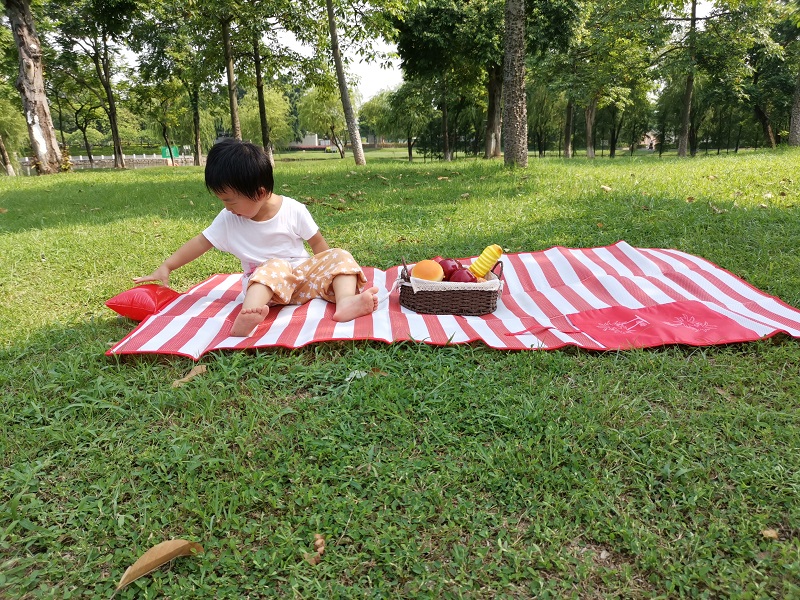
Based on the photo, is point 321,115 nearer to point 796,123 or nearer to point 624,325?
point 796,123

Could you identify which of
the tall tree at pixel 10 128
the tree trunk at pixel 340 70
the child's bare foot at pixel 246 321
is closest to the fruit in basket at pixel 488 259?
the child's bare foot at pixel 246 321

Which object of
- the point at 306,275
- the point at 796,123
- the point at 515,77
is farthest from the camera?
the point at 796,123

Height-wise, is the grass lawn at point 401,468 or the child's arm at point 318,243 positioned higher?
the child's arm at point 318,243

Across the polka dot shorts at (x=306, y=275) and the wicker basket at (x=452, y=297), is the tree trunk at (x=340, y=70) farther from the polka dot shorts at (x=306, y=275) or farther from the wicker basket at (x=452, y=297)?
the wicker basket at (x=452, y=297)

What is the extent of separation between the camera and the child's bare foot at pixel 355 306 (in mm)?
2979

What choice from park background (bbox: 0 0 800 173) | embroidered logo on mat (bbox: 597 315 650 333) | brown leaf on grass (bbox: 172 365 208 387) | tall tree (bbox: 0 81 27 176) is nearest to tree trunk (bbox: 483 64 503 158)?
park background (bbox: 0 0 800 173)

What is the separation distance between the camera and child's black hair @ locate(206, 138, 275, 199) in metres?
2.78

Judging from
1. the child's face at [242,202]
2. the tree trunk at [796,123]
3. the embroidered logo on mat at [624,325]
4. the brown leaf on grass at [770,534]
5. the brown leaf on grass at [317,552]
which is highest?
the tree trunk at [796,123]

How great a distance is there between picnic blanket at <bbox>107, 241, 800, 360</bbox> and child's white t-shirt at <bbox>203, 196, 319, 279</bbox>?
1.28ft

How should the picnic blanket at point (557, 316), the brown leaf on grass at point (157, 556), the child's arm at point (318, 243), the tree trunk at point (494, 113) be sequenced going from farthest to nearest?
the tree trunk at point (494, 113)
the child's arm at point (318, 243)
the picnic blanket at point (557, 316)
the brown leaf on grass at point (157, 556)

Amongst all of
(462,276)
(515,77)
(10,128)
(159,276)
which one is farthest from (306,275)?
(10,128)

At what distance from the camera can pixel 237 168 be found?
Result: 109 inches

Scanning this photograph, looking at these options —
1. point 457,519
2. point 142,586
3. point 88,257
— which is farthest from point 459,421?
point 88,257

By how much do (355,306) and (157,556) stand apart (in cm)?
176
